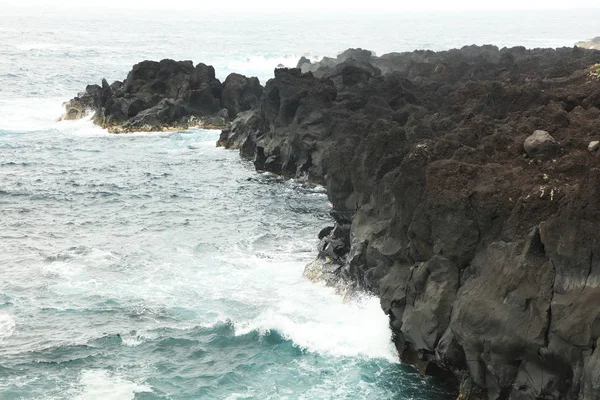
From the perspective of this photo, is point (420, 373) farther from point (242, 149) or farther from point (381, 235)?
point (242, 149)

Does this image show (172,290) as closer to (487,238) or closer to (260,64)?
(487,238)

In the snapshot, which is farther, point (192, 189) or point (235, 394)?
point (192, 189)

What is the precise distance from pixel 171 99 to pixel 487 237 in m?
54.5

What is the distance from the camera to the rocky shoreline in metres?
19.3

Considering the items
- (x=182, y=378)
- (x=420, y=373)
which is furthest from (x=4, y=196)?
(x=420, y=373)

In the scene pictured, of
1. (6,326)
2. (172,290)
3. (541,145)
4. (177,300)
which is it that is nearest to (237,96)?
(172,290)

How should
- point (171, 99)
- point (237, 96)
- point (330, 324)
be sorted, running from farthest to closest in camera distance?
point (237, 96) → point (171, 99) → point (330, 324)

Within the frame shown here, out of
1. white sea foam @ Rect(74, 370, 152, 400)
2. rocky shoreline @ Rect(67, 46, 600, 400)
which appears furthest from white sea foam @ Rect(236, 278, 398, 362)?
white sea foam @ Rect(74, 370, 152, 400)

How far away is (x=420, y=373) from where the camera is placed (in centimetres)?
2406

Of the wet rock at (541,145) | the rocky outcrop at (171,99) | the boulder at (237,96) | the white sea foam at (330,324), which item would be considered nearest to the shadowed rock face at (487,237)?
the wet rock at (541,145)

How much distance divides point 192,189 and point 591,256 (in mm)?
35246

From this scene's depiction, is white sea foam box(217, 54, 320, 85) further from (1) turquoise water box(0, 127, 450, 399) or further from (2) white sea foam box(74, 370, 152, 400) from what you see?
(2) white sea foam box(74, 370, 152, 400)

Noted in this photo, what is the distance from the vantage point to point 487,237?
902 inches

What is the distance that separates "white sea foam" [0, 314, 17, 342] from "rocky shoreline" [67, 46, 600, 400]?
1252 centimetres
